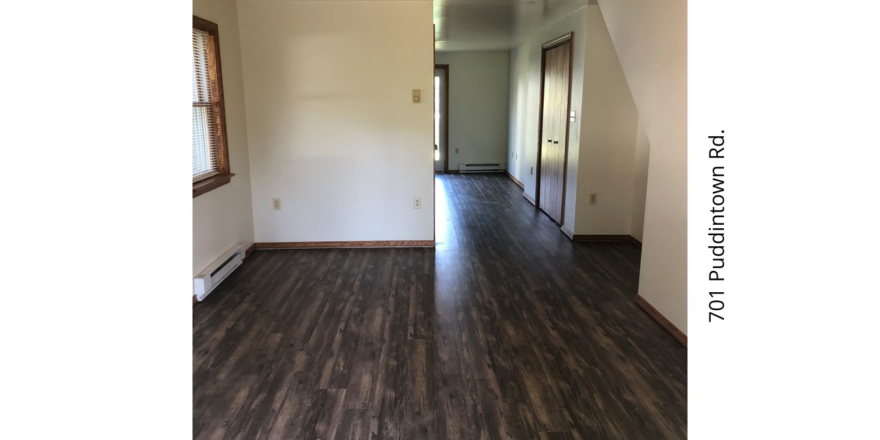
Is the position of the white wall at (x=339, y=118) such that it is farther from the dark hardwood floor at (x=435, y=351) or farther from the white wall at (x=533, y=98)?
the white wall at (x=533, y=98)

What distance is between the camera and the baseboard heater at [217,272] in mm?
3549

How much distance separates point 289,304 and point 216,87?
181 centimetres

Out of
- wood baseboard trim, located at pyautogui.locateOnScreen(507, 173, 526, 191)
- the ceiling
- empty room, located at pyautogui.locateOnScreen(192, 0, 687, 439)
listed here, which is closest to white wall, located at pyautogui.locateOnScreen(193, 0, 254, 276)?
empty room, located at pyautogui.locateOnScreen(192, 0, 687, 439)

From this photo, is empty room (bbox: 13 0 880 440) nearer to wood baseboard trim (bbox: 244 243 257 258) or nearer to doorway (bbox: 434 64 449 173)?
wood baseboard trim (bbox: 244 243 257 258)

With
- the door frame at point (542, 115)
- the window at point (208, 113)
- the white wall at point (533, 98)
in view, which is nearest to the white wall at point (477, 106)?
the white wall at point (533, 98)

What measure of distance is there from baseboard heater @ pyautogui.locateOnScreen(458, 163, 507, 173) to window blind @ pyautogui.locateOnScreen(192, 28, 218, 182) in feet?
20.2

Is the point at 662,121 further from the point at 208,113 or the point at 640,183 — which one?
the point at 208,113

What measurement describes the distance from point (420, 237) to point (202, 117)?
2.12 m

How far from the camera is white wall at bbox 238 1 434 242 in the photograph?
443cm
